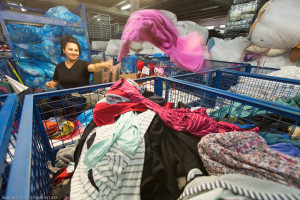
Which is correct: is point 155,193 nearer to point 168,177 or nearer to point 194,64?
point 168,177

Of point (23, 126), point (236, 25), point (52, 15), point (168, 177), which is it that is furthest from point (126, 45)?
point (236, 25)

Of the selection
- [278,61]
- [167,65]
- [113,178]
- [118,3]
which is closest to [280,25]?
[278,61]

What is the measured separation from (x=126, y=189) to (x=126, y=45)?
28.7 inches

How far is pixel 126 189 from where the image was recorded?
59 cm

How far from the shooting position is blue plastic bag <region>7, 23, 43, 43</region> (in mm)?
2365

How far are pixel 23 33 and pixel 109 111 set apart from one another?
290 centimetres

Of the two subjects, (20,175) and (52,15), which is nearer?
(20,175)

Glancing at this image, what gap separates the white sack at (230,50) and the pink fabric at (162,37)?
8.89 ft

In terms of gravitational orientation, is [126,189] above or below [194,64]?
below

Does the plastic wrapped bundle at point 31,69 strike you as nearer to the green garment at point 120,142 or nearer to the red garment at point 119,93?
the red garment at point 119,93

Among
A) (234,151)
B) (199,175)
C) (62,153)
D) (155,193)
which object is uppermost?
(234,151)

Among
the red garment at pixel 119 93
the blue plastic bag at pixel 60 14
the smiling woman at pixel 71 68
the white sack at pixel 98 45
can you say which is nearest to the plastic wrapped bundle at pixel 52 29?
the blue plastic bag at pixel 60 14

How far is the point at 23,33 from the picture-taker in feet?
8.03

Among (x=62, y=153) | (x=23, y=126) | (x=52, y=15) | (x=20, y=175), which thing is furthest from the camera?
(x=52, y=15)
